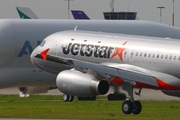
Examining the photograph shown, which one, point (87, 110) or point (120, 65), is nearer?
point (120, 65)

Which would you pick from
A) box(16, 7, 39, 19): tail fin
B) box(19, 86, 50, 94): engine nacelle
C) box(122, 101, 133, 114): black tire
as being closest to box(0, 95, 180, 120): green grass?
box(122, 101, 133, 114): black tire

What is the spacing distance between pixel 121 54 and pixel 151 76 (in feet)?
9.03

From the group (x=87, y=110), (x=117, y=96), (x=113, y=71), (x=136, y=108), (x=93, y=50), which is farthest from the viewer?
(x=117, y=96)

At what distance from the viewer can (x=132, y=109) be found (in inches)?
1901

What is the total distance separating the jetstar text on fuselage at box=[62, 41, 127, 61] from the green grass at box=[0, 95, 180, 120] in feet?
11.9

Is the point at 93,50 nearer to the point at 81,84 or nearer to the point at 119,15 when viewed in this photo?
the point at 81,84

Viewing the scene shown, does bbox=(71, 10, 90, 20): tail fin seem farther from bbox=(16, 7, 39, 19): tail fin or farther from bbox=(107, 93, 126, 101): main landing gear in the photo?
bbox=(107, 93, 126, 101): main landing gear

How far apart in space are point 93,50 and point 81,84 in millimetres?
5605

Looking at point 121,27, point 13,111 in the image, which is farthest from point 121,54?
point 121,27

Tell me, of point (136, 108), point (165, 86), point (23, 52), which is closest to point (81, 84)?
point (136, 108)

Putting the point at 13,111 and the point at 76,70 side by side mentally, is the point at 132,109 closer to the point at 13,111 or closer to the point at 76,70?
the point at 76,70

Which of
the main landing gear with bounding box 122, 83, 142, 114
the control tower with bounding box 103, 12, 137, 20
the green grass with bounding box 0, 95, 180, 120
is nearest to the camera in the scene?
the main landing gear with bounding box 122, 83, 142, 114

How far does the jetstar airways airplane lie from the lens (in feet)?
154

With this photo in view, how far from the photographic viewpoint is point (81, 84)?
153 feet
